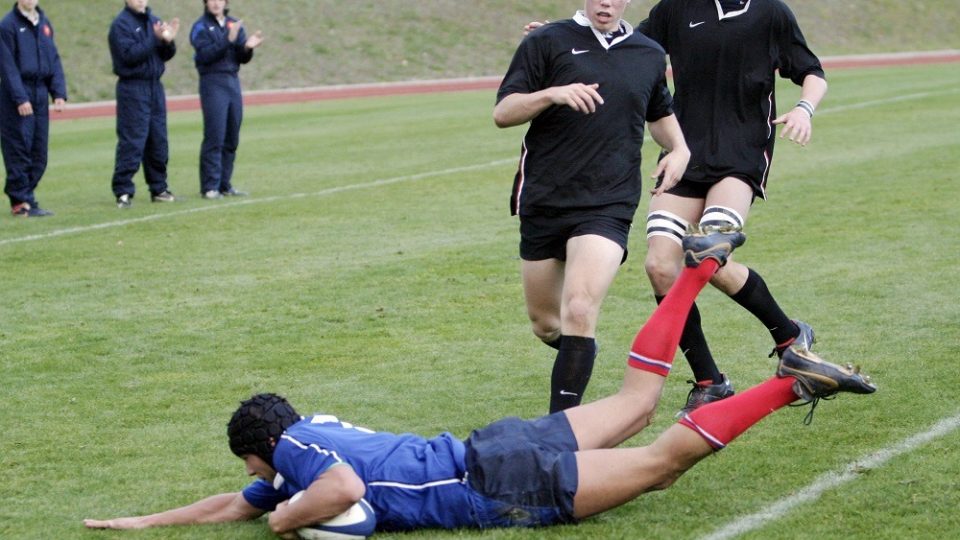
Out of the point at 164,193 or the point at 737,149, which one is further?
the point at 164,193

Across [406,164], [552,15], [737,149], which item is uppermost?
[737,149]

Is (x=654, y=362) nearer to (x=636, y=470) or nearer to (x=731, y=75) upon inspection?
(x=636, y=470)

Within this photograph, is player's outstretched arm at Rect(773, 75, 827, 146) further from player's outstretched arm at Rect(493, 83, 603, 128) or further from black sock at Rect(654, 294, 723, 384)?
player's outstretched arm at Rect(493, 83, 603, 128)

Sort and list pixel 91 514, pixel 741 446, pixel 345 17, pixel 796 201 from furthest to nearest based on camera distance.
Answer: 1. pixel 345 17
2. pixel 796 201
3. pixel 741 446
4. pixel 91 514

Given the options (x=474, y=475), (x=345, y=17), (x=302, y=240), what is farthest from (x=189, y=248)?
(x=345, y=17)

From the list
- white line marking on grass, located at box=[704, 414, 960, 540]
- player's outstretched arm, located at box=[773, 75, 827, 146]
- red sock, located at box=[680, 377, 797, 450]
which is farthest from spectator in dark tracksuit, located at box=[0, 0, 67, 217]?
red sock, located at box=[680, 377, 797, 450]

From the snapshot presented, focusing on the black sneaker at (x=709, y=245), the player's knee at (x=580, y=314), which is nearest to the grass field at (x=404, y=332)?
the player's knee at (x=580, y=314)

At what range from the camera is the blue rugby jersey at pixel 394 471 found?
5.12 meters

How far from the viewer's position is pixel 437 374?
7.88m

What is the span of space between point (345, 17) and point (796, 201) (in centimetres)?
3171

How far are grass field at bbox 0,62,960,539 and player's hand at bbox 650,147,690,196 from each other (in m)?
1.17

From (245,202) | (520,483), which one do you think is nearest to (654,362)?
(520,483)

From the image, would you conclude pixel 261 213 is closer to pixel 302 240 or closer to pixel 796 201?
pixel 302 240

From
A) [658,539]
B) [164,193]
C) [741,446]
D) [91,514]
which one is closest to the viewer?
[658,539]
